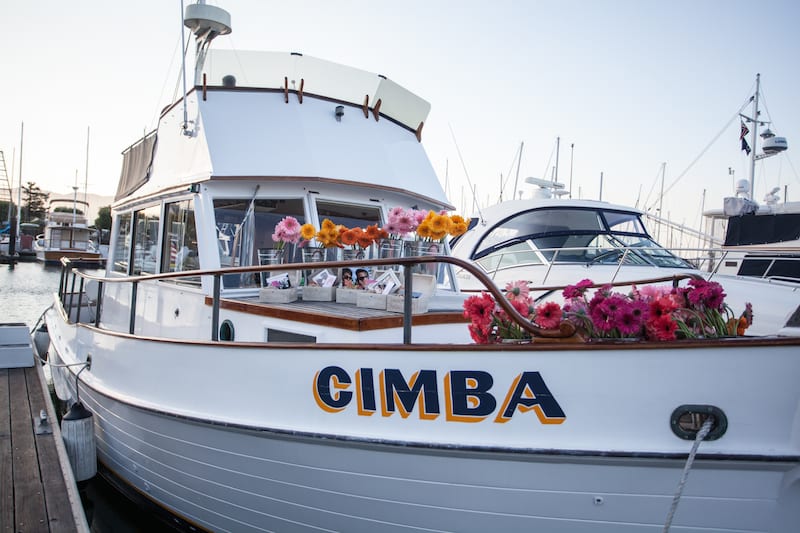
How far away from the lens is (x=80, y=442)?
509 centimetres

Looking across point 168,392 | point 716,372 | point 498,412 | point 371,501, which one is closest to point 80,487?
point 168,392

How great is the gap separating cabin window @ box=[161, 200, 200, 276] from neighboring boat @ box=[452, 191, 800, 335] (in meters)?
4.60

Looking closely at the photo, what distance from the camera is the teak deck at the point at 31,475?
3.76 m

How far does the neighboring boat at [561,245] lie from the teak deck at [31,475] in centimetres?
579

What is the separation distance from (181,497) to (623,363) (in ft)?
10.8

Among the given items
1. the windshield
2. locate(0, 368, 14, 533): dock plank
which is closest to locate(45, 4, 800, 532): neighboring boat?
locate(0, 368, 14, 533): dock plank

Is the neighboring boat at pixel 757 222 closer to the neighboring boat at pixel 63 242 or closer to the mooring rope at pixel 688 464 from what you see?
the mooring rope at pixel 688 464

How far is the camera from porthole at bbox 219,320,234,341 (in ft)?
13.2

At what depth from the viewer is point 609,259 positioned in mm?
8828

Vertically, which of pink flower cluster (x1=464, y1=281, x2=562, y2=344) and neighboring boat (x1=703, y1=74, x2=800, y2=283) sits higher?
neighboring boat (x1=703, y1=74, x2=800, y2=283)

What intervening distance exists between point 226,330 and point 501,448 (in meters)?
2.42

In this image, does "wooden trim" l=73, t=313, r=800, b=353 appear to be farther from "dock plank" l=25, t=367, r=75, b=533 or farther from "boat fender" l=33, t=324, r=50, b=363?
"boat fender" l=33, t=324, r=50, b=363

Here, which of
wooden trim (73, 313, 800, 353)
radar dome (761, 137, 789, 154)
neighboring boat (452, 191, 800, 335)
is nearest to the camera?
wooden trim (73, 313, 800, 353)

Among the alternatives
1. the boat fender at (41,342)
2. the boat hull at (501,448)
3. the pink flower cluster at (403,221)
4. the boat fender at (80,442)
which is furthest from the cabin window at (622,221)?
the boat fender at (41,342)
